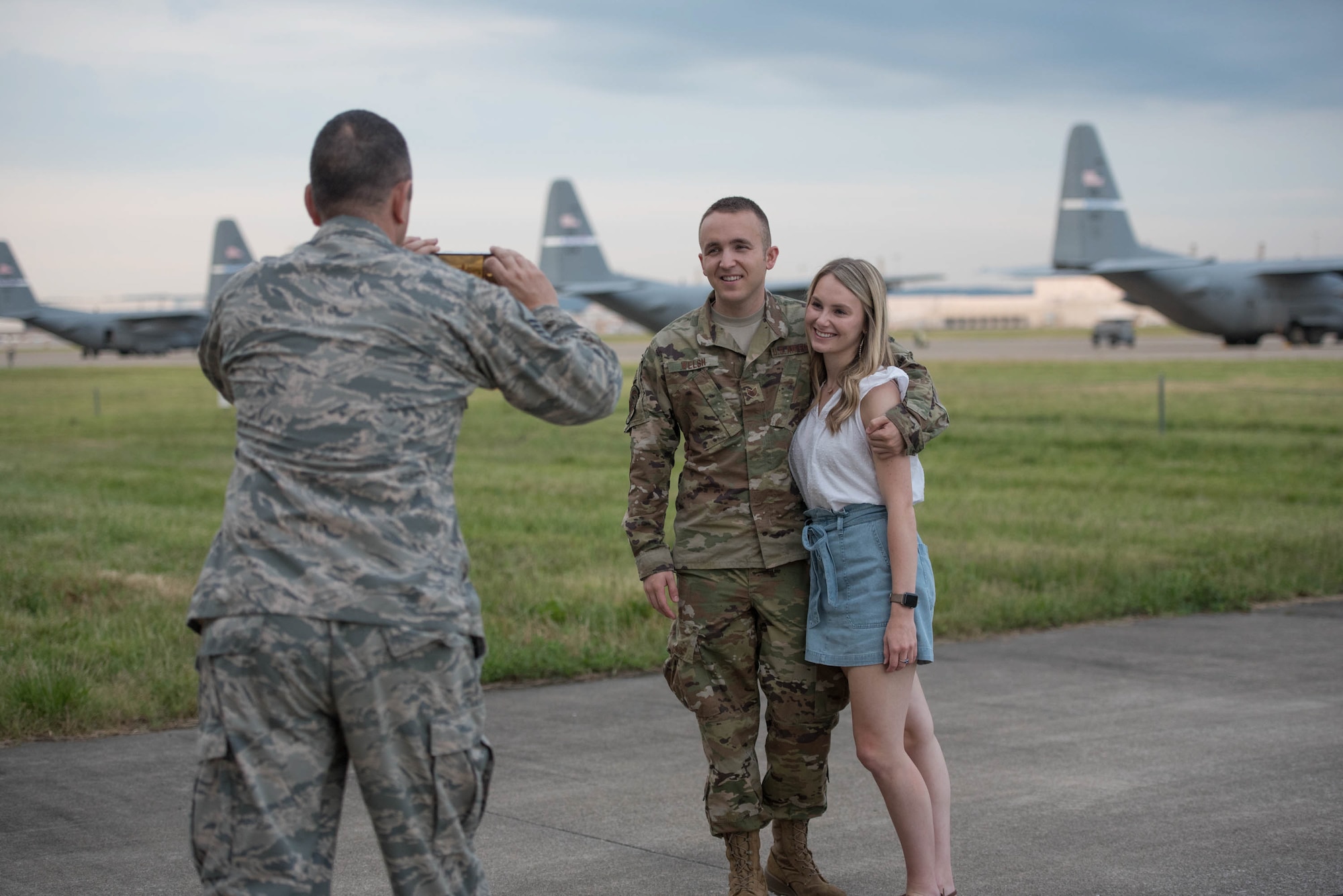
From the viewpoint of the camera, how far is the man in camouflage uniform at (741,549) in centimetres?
405

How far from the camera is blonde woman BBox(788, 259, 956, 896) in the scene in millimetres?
3844

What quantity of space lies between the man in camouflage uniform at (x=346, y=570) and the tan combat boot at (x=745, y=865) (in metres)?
1.49

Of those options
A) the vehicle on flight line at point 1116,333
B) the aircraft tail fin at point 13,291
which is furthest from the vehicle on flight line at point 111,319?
the vehicle on flight line at point 1116,333

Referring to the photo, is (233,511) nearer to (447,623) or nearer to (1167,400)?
(447,623)

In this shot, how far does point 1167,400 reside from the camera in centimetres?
2862

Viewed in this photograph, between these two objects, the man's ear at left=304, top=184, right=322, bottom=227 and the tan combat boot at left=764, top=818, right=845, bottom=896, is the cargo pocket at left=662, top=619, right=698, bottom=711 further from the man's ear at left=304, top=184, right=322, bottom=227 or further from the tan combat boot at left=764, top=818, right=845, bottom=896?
the man's ear at left=304, top=184, right=322, bottom=227

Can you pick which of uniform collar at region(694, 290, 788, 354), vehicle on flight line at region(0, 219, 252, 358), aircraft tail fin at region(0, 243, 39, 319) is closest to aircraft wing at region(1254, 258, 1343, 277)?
uniform collar at region(694, 290, 788, 354)

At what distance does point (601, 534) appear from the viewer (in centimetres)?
1269

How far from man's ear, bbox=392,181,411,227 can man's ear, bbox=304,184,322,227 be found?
15 cm

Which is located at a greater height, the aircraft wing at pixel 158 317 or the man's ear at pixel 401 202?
the aircraft wing at pixel 158 317

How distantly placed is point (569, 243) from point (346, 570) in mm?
52347

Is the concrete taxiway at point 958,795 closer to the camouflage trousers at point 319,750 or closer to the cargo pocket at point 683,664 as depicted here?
the cargo pocket at point 683,664

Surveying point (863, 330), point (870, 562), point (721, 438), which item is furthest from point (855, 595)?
point (863, 330)

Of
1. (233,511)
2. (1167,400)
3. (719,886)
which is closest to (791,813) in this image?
(719,886)
